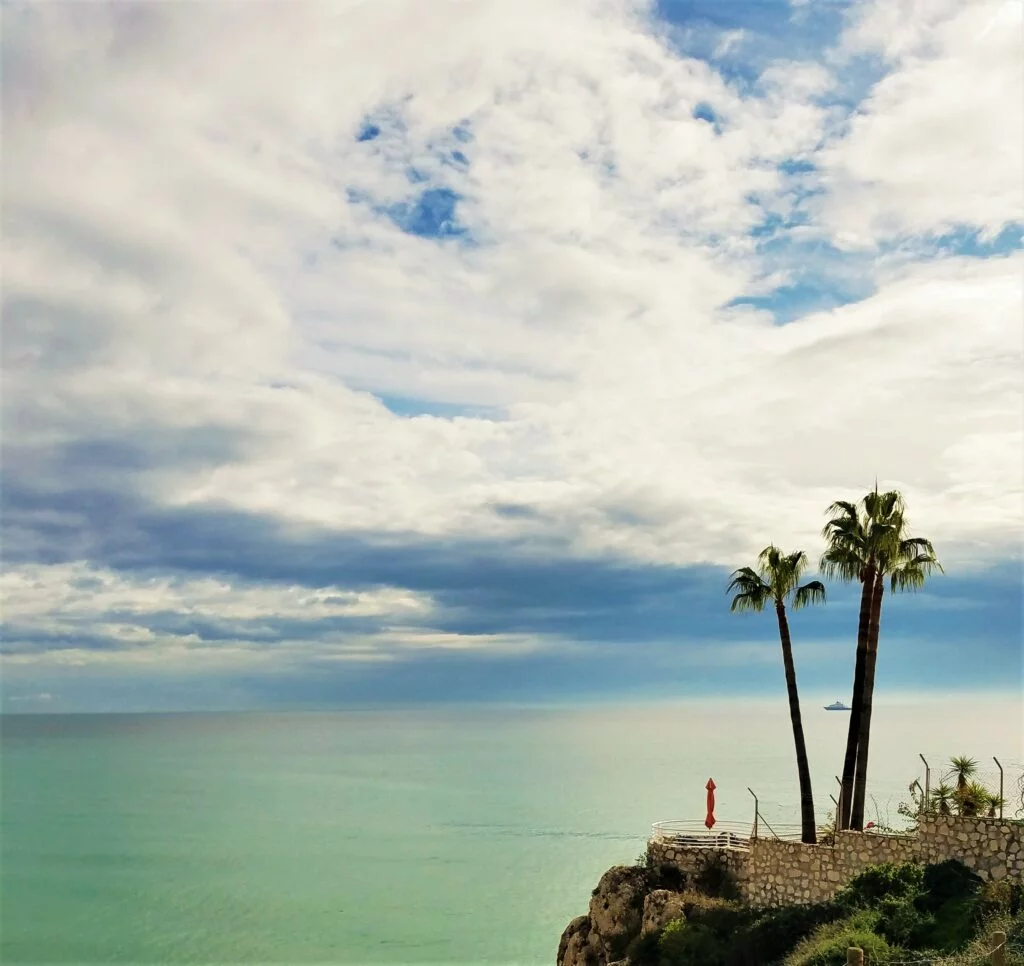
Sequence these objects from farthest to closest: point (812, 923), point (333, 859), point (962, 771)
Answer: point (333, 859) → point (962, 771) → point (812, 923)

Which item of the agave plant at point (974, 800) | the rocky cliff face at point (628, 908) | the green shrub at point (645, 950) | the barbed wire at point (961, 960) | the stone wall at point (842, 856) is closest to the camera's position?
the barbed wire at point (961, 960)

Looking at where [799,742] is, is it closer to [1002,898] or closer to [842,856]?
[842,856]

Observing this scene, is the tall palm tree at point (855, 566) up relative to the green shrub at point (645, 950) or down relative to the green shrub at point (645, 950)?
up

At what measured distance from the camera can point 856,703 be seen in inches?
1280

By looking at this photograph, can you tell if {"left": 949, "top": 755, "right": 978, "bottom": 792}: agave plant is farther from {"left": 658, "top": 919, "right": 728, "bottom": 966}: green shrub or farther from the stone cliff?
{"left": 658, "top": 919, "right": 728, "bottom": 966}: green shrub

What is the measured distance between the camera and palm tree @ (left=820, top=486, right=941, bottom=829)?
32375mm

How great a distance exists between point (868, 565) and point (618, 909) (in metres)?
13.7

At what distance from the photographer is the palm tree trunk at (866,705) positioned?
31.5 m

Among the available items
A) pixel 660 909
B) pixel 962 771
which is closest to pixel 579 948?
pixel 660 909

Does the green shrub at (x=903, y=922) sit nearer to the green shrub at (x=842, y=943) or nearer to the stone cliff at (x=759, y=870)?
the green shrub at (x=842, y=943)

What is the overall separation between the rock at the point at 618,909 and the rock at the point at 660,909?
1.53ft

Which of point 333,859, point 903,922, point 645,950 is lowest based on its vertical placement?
point 333,859

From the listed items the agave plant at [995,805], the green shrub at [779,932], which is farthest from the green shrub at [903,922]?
the agave plant at [995,805]

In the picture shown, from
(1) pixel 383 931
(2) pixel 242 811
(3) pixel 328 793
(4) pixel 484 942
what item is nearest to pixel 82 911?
(1) pixel 383 931
